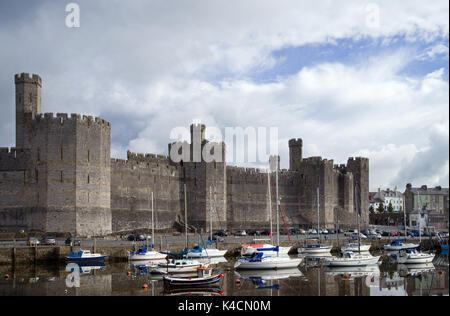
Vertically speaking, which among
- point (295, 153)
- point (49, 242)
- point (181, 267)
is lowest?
point (181, 267)

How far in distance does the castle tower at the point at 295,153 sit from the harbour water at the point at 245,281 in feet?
112

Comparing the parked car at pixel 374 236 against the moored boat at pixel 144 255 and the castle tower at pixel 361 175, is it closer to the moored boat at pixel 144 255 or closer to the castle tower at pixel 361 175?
the castle tower at pixel 361 175

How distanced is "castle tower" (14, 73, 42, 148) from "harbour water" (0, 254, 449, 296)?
13.6m

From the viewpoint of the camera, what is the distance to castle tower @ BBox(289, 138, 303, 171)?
6756 cm

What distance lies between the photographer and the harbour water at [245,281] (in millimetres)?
23312

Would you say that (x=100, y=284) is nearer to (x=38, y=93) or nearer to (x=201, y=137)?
(x=38, y=93)

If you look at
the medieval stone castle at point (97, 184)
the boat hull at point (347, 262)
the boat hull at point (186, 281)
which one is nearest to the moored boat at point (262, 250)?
the boat hull at point (347, 262)

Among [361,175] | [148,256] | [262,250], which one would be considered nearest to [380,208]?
[361,175]

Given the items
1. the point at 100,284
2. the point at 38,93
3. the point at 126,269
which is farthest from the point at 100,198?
the point at 100,284

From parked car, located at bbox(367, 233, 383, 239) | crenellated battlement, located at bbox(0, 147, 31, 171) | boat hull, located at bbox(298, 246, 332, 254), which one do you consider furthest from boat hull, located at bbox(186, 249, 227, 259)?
parked car, located at bbox(367, 233, 383, 239)

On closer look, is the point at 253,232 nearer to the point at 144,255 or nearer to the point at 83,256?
the point at 144,255

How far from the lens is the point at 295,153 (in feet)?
223

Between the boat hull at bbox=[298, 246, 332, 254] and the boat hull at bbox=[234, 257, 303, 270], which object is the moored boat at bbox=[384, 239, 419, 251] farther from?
the boat hull at bbox=[234, 257, 303, 270]

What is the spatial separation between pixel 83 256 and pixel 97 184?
393 inches
